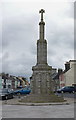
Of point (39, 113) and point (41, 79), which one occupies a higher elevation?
point (41, 79)

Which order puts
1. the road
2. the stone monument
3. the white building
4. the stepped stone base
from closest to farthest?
the road → the stepped stone base → the stone monument → the white building

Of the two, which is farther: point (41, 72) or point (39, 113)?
point (41, 72)

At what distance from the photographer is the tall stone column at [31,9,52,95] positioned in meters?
35.6

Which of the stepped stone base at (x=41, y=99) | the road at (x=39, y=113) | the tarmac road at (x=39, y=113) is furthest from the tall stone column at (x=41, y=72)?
the tarmac road at (x=39, y=113)

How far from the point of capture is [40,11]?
→ 38438mm

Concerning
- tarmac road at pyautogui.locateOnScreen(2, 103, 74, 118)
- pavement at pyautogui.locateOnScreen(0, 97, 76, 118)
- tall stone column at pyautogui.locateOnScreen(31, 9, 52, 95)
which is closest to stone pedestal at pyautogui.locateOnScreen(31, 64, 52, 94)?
tall stone column at pyautogui.locateOnScreen(31, 9, 52, 95)

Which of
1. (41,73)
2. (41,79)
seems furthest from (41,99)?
(41,73)

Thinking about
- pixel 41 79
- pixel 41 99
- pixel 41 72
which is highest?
pixel 41 72

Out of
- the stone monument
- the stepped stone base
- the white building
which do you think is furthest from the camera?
the white building

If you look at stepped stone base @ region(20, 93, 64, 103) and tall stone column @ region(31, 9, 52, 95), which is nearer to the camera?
stepped stone base @ region(20, 93, 64, 103)

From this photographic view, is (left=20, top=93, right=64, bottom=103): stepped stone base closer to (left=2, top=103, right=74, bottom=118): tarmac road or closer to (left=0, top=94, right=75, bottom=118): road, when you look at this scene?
(left=0, top=94, right=75, bottom=118): road

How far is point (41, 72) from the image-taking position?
3569 cm

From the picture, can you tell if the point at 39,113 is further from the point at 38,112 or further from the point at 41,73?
the point at 41,73

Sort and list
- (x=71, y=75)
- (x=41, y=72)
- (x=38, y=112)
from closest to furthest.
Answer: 1. (x=38, y=112)
2. (x=41, y=72)
3. (x=71, y=75)
